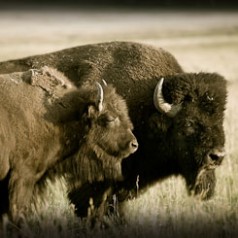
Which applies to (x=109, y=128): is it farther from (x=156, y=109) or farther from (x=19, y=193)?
(x=156, y=109)

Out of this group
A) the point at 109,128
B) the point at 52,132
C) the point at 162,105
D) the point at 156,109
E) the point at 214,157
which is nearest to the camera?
the point at 52,132

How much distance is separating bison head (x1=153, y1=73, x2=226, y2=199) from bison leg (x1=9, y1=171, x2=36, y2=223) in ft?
5.67

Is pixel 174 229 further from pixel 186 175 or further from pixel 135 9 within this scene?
pixel 135 9

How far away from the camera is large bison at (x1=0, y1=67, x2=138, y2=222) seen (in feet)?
19.4

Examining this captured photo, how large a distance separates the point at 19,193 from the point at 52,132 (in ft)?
1.86

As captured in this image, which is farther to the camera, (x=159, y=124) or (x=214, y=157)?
(x=159, y=124)

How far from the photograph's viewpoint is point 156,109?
7.46m

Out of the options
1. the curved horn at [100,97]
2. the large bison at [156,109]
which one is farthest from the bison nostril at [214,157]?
the curved horn at [100,97]

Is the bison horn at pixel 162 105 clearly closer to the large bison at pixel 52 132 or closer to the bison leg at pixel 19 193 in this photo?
the large bison at pixel 52 132

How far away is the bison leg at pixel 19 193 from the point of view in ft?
19.4

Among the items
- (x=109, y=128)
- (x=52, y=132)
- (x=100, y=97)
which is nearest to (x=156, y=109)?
(x=109, y=128)

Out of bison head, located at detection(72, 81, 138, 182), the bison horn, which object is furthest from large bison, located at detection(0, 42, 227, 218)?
bison head, located at detection(72, 81, 138, 182)

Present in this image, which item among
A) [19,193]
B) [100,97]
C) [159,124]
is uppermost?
[100,97]

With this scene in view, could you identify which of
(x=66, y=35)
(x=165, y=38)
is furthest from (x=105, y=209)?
(x=66, y=35)
